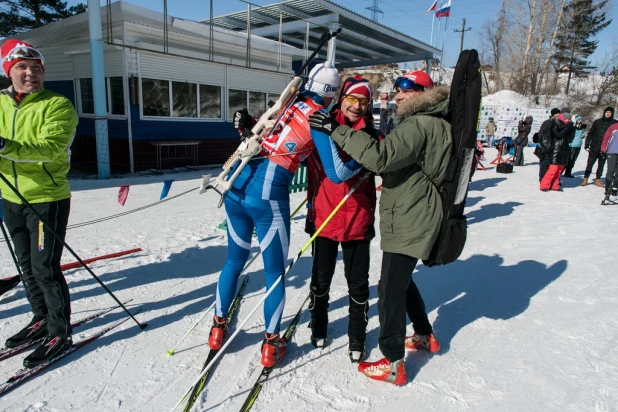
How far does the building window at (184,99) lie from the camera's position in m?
12.3

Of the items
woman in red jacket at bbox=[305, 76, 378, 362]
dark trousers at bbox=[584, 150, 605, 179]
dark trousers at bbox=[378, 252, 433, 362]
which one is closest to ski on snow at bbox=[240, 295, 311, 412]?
woman in red jacket at bbox=[305, 76, 378, 362]

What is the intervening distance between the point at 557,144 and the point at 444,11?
61.5ft

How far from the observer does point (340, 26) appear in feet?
53.1

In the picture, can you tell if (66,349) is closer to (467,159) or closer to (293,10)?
(467,159)

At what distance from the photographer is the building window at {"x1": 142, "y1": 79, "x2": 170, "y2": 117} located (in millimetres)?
11484

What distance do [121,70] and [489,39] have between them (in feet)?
148

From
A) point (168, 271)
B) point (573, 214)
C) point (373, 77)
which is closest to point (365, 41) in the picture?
point (573, 214)

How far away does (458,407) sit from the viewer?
93.6 inches

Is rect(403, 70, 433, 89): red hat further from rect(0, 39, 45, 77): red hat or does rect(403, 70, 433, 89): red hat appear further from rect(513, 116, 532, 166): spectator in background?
rect(513, 116, 532, 166): spectator in background

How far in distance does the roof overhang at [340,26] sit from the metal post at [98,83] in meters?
4.26

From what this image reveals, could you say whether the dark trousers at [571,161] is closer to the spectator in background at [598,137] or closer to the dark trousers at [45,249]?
the spectator in background at [598,137]

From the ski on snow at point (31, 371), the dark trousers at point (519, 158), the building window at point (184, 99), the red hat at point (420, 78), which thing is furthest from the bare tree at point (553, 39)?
the ski on snow at point (31, 371)

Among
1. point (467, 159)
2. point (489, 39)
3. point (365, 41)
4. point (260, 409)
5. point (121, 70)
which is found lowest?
point (260, 409)

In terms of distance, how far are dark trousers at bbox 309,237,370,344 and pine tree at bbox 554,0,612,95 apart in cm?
4353
